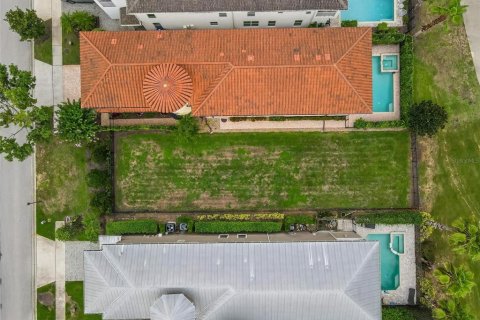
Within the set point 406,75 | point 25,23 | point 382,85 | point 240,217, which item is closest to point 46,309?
point 240,217

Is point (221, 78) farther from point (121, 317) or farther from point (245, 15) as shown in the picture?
point (121, 317)

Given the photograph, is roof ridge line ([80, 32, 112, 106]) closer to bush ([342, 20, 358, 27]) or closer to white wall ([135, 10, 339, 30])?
white wall ([135, 10, 339, 30])

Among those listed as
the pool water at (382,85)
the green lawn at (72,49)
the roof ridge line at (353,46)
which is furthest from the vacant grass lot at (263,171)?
the green lawn at (72,49)

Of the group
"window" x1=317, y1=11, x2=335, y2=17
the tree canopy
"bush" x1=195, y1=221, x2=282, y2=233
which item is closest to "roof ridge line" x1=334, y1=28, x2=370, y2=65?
"window" x1=317, y1=11, x2=335, y2=17

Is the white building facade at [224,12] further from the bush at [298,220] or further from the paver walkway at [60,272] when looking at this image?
the paver walkway at [60,272]

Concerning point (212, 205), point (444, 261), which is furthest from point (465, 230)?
point (212, 205)

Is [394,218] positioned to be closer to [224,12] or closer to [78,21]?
[224,12]

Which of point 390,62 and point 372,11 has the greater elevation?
point 372,11
